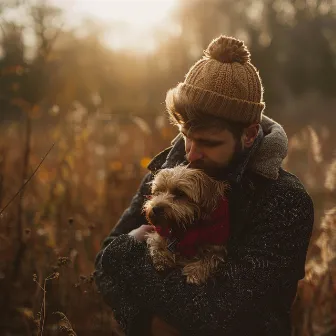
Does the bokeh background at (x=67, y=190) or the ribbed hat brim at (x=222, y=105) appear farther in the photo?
the bokeh background at (x=67, y=190)

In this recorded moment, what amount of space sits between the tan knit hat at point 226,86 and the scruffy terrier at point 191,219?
33 cm

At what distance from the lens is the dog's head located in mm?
2328

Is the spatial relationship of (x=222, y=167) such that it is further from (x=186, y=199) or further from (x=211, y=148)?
(x=186, y=199)

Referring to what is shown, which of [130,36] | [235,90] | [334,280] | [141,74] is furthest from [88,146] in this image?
[141,74]

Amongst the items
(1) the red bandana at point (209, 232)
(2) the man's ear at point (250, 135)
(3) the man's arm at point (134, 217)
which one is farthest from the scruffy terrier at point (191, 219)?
(3) the man's arm at point (134, 217)

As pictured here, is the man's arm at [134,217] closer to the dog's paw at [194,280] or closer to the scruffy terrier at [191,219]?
the scruffy terrier at [191,219]

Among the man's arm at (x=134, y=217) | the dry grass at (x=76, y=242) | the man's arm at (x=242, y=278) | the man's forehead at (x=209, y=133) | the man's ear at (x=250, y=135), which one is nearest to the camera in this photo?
the man's arm at (x=242, y=278)

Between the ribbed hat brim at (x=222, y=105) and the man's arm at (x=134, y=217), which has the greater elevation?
the ribbed hat brim at (x=222, y=105)

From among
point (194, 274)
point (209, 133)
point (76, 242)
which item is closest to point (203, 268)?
point (194, 274)

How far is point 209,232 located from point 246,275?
0.25 meters

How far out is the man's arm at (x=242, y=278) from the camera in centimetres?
229

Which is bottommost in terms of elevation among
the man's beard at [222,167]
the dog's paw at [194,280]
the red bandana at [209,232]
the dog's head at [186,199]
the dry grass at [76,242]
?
the dry grass at [76,242]

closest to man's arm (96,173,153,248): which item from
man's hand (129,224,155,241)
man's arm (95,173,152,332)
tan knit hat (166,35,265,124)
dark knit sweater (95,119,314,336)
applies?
man's arm (95,173,152,332)

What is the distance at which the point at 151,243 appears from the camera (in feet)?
8.49
